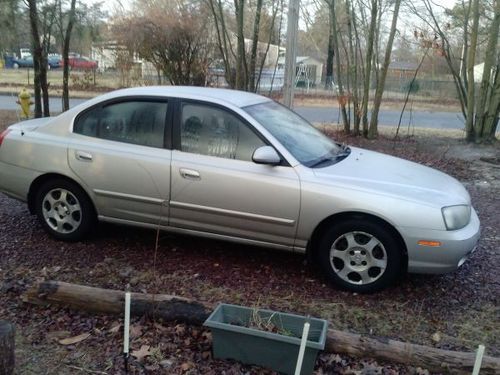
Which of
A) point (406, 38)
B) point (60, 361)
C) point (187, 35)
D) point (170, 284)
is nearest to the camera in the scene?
point (60, 361)

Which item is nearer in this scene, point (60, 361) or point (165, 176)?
point (60, 361)

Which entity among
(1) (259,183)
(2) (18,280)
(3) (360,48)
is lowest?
(2) (18,280)

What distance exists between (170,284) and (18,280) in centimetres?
127

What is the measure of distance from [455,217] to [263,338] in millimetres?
1947

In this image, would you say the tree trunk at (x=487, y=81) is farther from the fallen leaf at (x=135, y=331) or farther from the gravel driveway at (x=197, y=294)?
the fallen leaf at (x=135, y=331)

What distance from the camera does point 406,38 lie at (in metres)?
14.3

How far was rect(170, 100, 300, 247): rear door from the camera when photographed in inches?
169

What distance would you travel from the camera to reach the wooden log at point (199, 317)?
10.2ft

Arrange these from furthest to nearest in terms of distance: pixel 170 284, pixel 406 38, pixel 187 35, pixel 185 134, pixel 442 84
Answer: pixel 442 84
pixel 187 35
pixel 406 38
pixel 185 134
pixel 170 284

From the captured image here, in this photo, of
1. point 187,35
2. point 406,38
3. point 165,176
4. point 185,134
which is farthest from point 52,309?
point 187,35

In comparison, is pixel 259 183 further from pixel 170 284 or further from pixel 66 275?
pixel 66 275

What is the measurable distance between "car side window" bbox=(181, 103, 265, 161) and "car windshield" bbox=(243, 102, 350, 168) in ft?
0.60

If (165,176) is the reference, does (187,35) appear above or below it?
above

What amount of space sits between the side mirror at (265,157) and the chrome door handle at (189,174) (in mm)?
545
